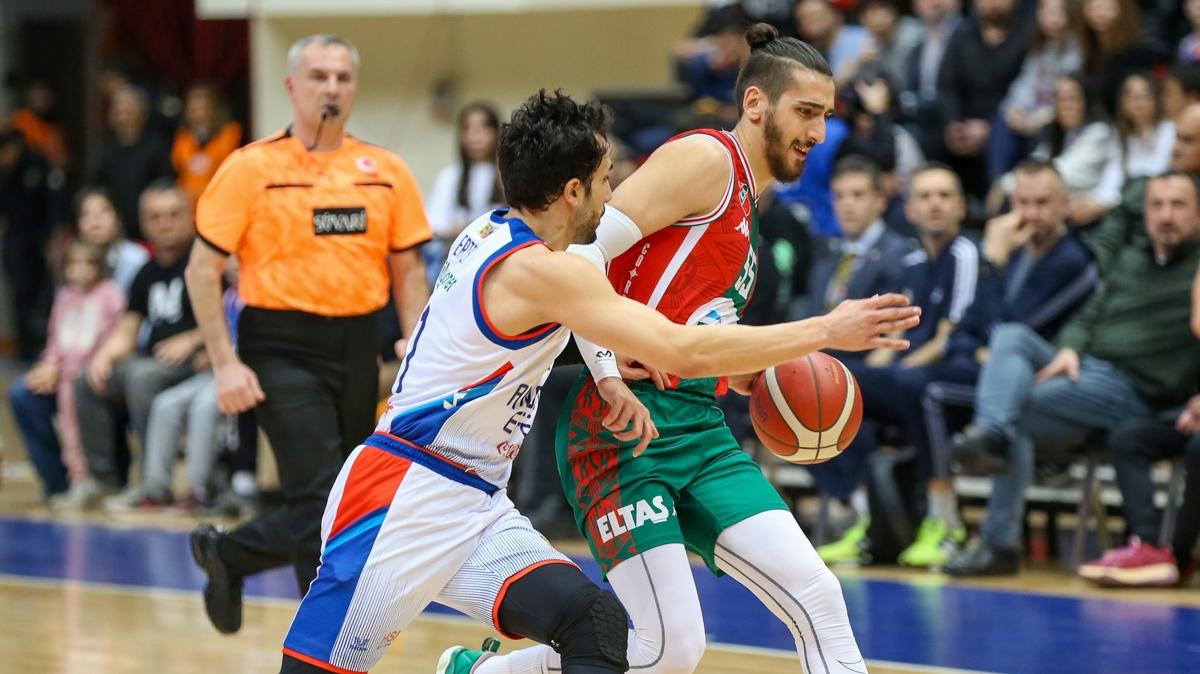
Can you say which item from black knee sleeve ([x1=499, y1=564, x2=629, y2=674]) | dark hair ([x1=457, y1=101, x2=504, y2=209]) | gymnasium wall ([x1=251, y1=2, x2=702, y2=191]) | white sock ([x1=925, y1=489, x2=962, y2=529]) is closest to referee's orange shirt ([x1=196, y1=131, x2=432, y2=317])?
black knee sleeve ([x1=499, y1=564, x2=629, y2=674])

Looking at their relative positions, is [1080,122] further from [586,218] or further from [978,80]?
[586,218]

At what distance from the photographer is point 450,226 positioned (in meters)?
9.94

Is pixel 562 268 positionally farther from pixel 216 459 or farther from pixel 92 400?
pixel 92 400

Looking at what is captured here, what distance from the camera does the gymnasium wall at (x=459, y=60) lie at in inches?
487

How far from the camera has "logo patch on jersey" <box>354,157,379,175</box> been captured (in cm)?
584

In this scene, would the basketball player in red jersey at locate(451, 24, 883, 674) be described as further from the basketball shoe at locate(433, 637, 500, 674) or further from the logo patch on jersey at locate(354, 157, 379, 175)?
the logo patch on jersey at locate(354, 157, 379, 175)

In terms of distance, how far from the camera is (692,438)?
14.1 feet

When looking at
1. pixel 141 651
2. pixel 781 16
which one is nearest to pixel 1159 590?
pixel 141 651

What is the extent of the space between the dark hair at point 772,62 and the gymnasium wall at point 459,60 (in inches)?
312

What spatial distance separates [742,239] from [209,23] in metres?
14.0

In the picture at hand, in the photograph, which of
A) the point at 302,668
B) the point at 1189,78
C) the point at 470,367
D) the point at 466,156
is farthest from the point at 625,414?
the point at 466,156

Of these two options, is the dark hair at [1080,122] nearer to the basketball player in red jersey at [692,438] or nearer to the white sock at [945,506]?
the white sock at [945,506]

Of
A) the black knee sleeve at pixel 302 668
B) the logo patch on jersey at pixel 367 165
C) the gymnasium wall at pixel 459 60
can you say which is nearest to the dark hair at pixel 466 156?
the gymnasium wall at pixel 459 60

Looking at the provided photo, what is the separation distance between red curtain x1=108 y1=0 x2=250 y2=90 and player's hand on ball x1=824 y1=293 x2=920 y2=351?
14.5 m
